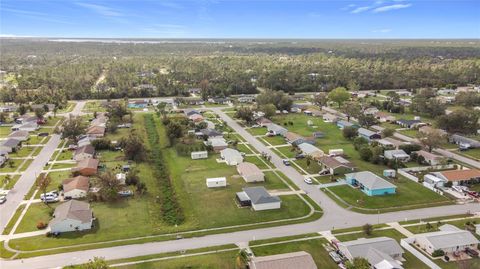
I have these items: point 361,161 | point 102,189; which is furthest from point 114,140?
point 361,161

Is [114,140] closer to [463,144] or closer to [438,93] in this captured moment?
[463,144]

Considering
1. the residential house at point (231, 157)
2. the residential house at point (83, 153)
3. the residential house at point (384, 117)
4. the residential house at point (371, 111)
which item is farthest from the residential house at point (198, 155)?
the residential house at point (371, 111)

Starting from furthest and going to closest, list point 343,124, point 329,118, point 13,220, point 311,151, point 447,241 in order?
point 329,118
point 343,124
point 311,151
point 13,220
point 447,241

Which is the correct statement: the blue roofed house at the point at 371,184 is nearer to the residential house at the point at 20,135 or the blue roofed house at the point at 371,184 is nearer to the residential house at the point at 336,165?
the residential house at the point at 336,165

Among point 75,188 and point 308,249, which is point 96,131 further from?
point 308,249

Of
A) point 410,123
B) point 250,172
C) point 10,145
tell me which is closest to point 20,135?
point 10,145

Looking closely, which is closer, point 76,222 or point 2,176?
point 76,222
